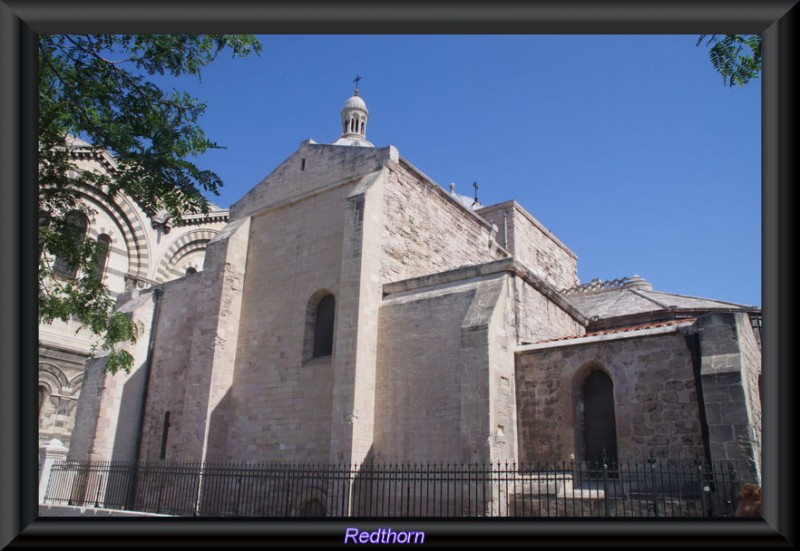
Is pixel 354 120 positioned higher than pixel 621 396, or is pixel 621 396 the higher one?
pixel 354 120

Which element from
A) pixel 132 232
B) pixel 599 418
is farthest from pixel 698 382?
pixel 132 232

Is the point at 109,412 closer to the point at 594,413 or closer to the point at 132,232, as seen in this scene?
the point at 132,232

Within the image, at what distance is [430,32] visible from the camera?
3527mm

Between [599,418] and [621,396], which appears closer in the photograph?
[621,396]

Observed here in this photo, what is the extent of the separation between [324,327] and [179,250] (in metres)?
14.5

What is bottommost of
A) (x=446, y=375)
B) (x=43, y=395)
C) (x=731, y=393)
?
(x=43, y=395)

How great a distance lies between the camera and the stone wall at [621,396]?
10156 millimetres

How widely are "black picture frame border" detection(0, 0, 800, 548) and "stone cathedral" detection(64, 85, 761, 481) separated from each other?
6.79 m

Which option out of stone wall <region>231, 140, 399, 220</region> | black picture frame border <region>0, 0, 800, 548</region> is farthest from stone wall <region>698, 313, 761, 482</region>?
stone wall <region>231, 140, 399, 220</region>

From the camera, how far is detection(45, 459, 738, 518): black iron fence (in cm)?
899

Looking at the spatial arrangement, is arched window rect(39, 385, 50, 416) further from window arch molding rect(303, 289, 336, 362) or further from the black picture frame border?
the black picture frame border

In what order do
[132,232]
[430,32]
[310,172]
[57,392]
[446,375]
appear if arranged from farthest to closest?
[132,232] < [57,392] < [310,172] < [446,375] < [430,32]

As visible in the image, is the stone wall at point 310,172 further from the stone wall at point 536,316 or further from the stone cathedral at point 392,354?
the stone wall at point 536,316

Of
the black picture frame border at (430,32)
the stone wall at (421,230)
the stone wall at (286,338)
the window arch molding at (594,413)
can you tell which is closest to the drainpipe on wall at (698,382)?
the window arch molding at (594,413)
